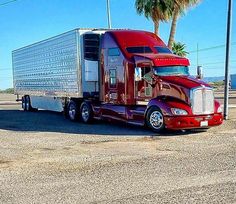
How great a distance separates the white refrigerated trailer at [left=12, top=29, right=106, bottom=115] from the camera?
17312 millimetres

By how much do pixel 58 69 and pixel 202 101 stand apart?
8.09 m

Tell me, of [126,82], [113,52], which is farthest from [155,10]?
[126,82]

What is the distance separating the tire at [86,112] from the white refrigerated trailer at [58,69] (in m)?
0.44

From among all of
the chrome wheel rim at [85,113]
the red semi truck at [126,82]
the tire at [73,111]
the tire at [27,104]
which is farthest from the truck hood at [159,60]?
the tire at [27,104]

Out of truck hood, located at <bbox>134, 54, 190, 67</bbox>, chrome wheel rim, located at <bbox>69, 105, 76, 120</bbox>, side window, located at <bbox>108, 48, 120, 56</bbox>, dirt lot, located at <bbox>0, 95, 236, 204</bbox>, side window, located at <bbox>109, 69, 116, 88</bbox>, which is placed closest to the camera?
dirt lot, located at <bbox>0, 95, 236, 204</bbox>

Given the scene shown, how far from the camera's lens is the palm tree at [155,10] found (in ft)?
96.9

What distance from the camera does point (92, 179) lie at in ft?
25.5

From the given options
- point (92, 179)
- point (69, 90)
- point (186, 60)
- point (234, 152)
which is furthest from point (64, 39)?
point (92, 179)

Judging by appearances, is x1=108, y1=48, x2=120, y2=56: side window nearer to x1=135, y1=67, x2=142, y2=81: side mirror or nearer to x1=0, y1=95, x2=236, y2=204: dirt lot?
x1=135, y1=67, x2=142, y2=81: side mirror

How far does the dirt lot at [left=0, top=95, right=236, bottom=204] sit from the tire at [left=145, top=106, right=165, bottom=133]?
0.85 ft

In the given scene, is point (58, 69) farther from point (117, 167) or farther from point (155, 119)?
point (117, 167)

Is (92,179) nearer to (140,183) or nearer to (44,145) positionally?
(140,183)

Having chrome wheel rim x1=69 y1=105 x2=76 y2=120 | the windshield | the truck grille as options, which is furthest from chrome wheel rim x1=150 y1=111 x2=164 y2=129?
chrome wheel rim x1=69 y1=105 x2=76 y2=120

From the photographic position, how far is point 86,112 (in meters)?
17.7
